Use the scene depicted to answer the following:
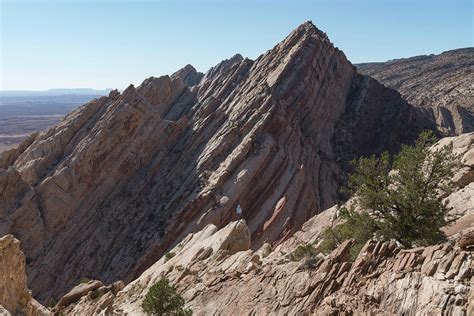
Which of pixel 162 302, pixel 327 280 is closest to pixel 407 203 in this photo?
pixel 327 280

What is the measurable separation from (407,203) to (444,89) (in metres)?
138

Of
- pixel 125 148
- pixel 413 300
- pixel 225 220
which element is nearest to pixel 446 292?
pixel 413 300

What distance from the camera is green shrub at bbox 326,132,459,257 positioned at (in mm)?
23391

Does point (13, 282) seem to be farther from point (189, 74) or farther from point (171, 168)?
point (189, 74)

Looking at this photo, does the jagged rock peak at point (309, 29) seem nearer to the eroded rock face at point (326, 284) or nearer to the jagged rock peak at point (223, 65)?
the jagged rock peak at point (223, 65)

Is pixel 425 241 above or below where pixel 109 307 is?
above

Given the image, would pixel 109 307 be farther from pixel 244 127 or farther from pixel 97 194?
pixel 244 127

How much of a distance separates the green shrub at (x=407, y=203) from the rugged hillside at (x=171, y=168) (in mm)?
24027

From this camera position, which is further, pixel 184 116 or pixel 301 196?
pixel 184 116

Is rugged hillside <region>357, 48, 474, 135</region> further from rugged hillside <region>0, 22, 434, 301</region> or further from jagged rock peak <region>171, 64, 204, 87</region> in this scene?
jagged rock peak <region>171, 64, 204, 87</region>

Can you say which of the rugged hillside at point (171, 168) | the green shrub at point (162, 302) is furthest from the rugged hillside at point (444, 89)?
the green shrub at point (162, 302)

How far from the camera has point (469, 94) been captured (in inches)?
5182

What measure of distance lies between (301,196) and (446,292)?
39.0 m

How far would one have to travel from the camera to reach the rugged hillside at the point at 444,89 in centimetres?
10589
